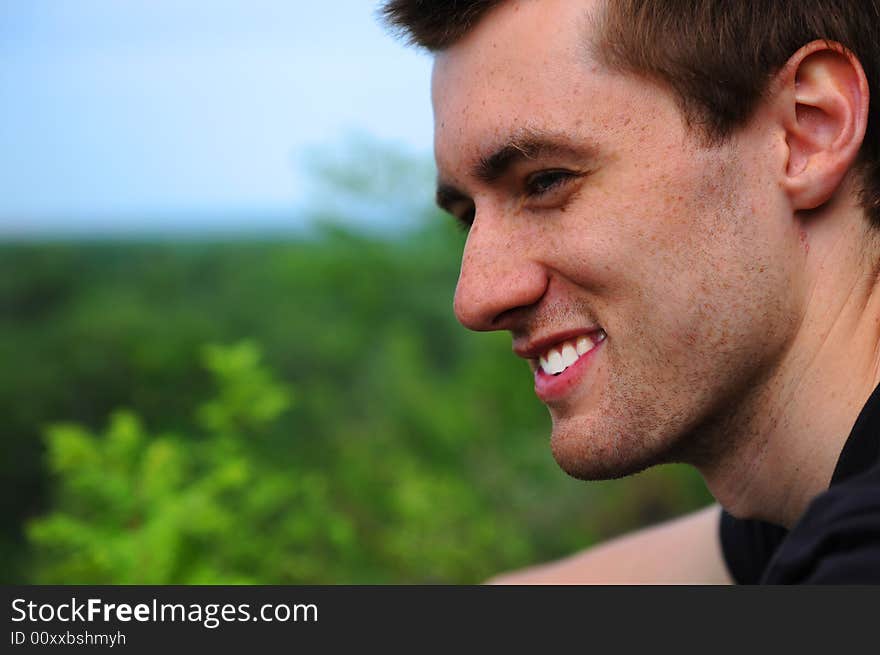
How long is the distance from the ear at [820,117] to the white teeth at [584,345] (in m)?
0.47

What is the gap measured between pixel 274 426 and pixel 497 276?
2.35 metres

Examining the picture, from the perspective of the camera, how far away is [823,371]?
1861 mm

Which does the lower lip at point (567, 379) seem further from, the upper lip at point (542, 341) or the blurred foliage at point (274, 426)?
the blurred foliage at point (274, 426)

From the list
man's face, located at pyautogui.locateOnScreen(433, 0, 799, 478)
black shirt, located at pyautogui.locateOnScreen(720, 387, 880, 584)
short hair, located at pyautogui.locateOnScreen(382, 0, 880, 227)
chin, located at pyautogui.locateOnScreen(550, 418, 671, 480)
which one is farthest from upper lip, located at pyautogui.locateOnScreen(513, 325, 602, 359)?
black shirt, located at pyautogui.locateOnScreen(720, 387, 880, 584)

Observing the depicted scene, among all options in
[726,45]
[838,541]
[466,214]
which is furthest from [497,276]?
[838,541]

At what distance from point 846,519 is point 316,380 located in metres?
3.50

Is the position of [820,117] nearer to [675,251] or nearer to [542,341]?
[675,251]

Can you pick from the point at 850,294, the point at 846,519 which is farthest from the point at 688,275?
the point at 846,519

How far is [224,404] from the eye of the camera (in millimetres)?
3451

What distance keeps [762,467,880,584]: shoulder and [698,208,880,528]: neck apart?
0.49m

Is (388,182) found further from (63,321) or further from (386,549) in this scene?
(386,549)

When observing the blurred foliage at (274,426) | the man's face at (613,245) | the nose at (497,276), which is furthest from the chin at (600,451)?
the blurred foliage at (274,426)

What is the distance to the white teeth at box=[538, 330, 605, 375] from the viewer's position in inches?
76.1

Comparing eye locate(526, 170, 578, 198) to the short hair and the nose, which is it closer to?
the nose
